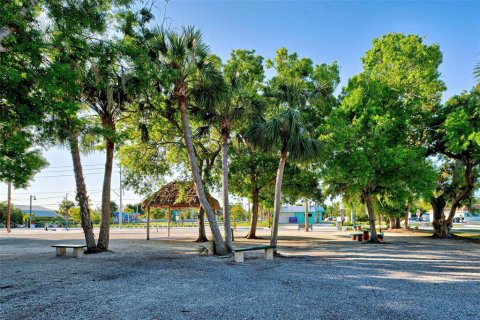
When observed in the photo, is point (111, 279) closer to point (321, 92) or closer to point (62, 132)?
point (62, 132)

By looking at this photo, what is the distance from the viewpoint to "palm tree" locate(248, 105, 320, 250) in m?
14.1

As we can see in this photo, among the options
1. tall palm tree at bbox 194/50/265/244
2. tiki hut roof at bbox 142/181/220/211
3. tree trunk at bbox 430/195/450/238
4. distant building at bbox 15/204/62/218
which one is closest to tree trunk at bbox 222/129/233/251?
tall palm tree at bbox 194/50/265/244

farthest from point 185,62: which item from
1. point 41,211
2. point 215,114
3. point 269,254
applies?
point 41,211

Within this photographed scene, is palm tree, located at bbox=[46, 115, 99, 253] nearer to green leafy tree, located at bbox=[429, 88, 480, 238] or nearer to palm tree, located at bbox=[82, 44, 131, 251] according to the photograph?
palm tree, located at bbox=[82, 44, 131, 251]

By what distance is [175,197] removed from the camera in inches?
904

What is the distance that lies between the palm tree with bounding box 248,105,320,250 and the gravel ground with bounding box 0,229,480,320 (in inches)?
173

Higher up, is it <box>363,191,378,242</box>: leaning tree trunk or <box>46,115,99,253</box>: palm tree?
<box>46,115,99,253</box>: palm tree

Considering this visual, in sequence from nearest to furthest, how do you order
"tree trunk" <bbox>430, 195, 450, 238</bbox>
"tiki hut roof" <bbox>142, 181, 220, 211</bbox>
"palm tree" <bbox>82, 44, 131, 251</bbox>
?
"palm tree" <bbox>82, 44, 131, 251</bbox>, "tiki hut roof" <bbox>142, 181, 220, 211</bbox>, "tree trunk" <bbox>430, 195, 450, 238</bbox>

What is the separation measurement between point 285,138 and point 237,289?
26.7 ft

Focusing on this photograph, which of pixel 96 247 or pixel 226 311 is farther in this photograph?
pixel 96 247

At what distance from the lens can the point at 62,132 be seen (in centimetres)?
1114

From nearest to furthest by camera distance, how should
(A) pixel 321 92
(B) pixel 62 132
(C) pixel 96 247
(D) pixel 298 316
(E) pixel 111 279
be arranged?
(D) pixel 298 316 < (E) pixel 111 279 < (B) pixel 62 132 < (C) pixel 96 247 < (A) pixel 321 92

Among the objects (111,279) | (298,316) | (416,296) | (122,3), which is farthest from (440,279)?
(122,3)

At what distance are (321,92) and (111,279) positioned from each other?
46.7 feet
